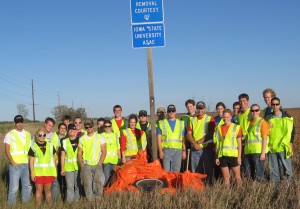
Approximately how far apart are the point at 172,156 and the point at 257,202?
269cm

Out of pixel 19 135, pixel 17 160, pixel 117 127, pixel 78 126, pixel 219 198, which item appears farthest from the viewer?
pixel 117 127

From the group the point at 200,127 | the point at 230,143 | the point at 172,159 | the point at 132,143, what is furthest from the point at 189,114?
the point at 230,143

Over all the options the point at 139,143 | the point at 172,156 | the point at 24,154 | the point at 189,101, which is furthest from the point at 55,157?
the point at 189,101

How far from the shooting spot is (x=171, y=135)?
8.09 metres

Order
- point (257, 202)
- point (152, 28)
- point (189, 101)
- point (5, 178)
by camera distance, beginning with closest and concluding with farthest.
A: 1. point (257, 202)
2. point (152, 28)
3. point (189, 101)
4. point (5, 178)

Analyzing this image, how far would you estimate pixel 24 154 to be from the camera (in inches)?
310

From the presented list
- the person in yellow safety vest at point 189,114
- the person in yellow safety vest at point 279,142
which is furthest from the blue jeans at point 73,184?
the person in yellow safety vest at point 279,142

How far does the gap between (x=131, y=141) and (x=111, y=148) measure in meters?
0.53

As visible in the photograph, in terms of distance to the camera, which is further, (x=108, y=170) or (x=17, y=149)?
(x=108, y=170)

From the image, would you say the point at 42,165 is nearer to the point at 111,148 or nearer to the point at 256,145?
the point at 111,148

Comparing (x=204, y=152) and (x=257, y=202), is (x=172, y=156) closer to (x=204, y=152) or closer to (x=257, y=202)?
(x=204, y=152)

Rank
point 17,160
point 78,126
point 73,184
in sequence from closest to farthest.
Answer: point 17,160
point 73,184
point 78,126

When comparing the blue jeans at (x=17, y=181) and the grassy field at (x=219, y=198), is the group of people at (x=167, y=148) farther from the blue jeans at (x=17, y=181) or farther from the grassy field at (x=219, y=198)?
the grassy field at (x=219, y=198)

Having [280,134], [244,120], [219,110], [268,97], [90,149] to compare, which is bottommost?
[90,149]
